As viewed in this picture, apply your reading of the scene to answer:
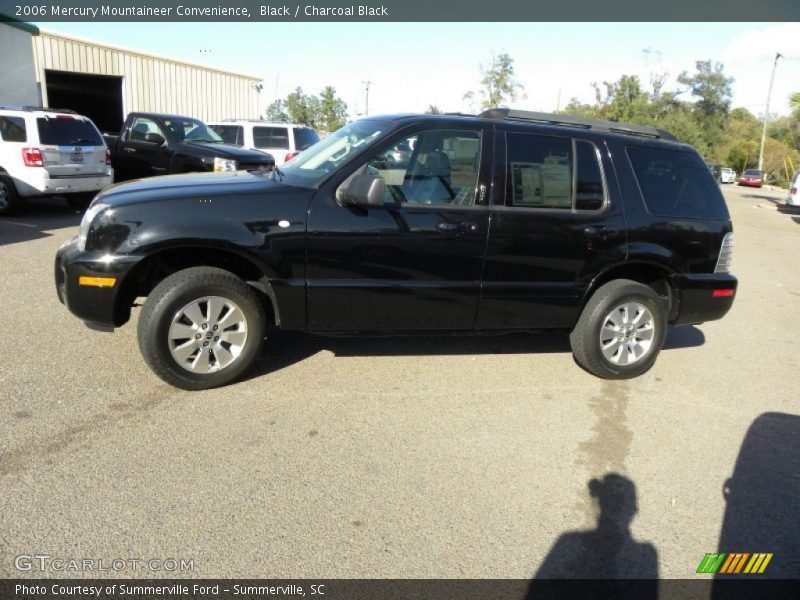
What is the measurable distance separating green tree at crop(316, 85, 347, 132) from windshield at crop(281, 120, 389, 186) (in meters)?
45.3

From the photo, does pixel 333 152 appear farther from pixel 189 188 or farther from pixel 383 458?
pixel 383 458

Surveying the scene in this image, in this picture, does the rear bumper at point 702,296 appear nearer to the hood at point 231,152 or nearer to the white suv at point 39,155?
the hood at point 231,152

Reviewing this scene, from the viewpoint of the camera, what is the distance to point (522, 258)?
14.4ft

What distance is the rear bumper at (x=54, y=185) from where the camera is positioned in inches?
398

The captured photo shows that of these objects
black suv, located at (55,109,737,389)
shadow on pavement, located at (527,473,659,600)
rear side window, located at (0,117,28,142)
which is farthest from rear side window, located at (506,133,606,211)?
rear side window, located at (0,117,28,142)

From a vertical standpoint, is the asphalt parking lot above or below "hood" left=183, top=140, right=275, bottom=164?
below

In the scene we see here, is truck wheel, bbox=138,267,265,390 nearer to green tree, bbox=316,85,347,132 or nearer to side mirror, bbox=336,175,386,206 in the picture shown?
side mirror, bbox=336,175,386,206

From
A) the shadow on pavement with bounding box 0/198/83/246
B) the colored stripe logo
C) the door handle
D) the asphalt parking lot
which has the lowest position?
the colored stripe logo

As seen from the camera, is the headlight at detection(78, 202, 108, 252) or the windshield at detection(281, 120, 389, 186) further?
the windshield at detection(281, 120, 389, 186)

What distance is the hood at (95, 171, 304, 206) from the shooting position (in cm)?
388

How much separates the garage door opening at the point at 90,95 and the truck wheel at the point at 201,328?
779 inches

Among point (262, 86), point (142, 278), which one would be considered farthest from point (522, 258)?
point (262, 86)

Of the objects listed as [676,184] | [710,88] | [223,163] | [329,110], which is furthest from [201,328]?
[710,88]

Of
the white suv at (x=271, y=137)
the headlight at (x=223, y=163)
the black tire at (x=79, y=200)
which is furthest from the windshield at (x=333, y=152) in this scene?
the white suv at (x=271, y=137)
